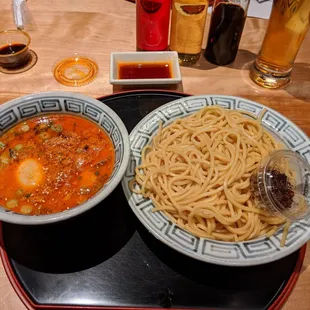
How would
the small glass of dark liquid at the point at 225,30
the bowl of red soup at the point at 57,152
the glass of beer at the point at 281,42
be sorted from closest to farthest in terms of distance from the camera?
1. the bowl of red soup at the point at 57,152
2. the glass of beer at the point at 281,42
3. the small glass of dark liquid at the point at 225,30

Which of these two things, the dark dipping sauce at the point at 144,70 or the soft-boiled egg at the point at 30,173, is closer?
the soft-boiled egg at the point at 30,173

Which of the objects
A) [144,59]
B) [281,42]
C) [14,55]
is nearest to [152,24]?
[144,59]

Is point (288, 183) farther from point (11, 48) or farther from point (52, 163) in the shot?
point (11, 48)

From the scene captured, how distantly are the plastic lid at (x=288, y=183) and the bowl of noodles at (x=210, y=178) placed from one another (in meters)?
0.07

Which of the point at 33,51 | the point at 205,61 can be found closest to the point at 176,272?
the point at 205,61

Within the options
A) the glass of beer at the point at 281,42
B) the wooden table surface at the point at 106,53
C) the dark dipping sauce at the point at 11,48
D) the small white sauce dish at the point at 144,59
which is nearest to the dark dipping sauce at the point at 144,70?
the small white sauce dish at the point at 144,59

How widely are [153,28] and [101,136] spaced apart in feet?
4.08

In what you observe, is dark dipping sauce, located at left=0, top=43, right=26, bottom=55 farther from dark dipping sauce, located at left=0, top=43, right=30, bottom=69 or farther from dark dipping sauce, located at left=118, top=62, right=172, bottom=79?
dark dipping sauce, located at left=118, top=62, right=172, bottom=79

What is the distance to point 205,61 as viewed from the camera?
2.71 m

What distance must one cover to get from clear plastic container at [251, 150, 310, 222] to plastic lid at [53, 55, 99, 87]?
58.9 inches

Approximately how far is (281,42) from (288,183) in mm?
1156

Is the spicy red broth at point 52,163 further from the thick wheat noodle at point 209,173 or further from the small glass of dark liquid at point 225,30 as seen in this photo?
the small glass of dark liquid at point 225,30

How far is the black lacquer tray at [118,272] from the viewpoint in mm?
1425

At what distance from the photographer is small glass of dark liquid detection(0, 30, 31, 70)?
8.21ft
